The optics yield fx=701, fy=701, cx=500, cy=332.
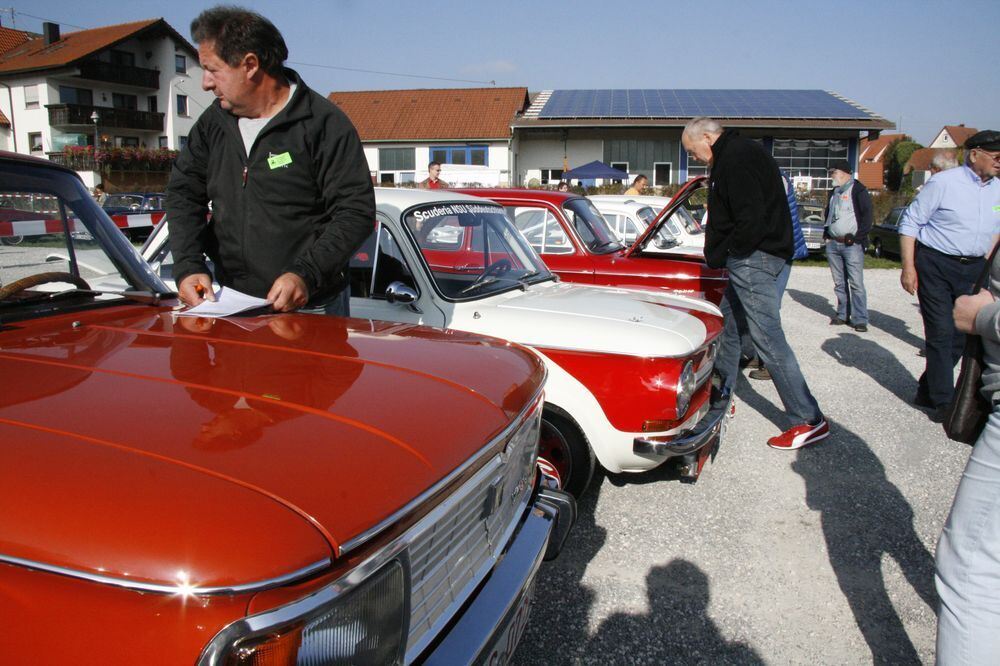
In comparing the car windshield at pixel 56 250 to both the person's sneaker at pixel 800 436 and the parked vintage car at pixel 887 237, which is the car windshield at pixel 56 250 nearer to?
the person's sneaker at pixel 800 436

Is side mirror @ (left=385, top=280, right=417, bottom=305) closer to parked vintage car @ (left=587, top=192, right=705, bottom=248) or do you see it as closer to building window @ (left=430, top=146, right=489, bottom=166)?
parked vintage car @ (left=587, top=192, right=705, bottom=248)

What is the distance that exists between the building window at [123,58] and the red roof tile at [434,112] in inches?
547

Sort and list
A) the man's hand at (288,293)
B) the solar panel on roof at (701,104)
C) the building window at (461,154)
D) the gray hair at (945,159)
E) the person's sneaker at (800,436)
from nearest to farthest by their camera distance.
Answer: the man's hand at (288,293), the person's sneaker at (800,436), the gray hair at (945,159), the solar panel on roof at (701,104), the building window at (461,154)

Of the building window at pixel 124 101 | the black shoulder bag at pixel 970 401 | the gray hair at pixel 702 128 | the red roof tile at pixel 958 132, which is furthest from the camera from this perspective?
the red roof tile at pixel 958 132

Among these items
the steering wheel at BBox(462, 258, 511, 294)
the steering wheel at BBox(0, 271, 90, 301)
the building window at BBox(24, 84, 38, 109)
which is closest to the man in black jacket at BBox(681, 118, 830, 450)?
the steering wheel at BBox(462, 258, 511, 294)

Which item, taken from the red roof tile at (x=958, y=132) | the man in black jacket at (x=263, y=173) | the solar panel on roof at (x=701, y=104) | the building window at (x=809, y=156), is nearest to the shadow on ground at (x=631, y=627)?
the man in black jacket at (x=263, y=173)

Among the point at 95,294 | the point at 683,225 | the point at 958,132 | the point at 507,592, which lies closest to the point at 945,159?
the point at 683,225

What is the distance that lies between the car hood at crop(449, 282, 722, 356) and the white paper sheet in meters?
1.37

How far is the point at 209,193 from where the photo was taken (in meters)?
2.91

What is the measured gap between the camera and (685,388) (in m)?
3.39

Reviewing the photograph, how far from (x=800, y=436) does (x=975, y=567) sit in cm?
289

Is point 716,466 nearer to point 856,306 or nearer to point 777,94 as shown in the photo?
point 856,306

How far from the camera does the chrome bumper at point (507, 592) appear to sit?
155cm

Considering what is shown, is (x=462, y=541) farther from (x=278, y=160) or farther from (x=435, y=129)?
(x=435, y=129)
